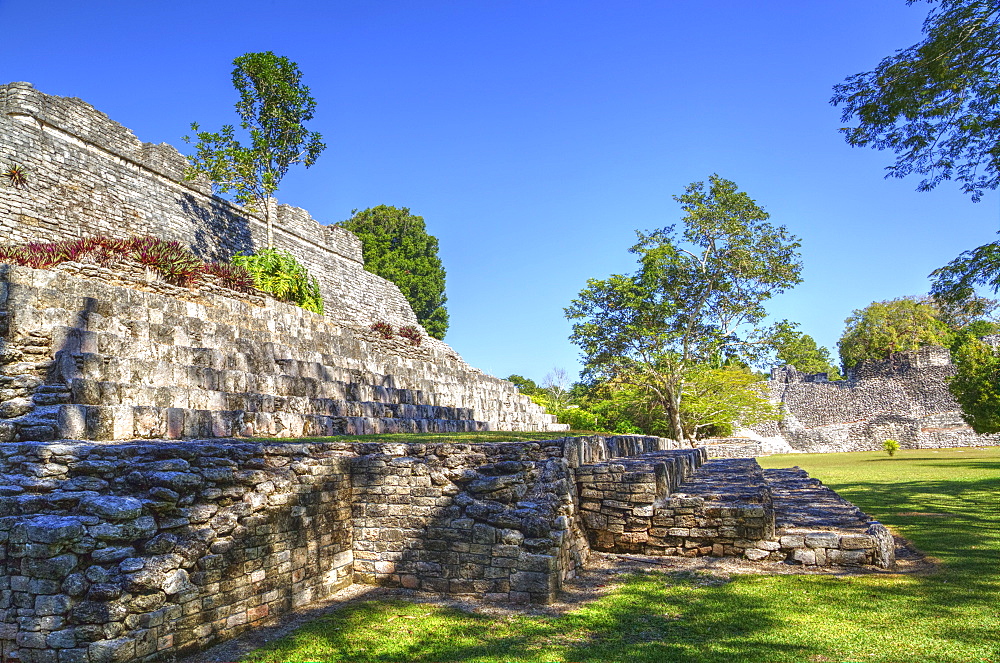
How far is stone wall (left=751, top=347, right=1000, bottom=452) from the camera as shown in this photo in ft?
110

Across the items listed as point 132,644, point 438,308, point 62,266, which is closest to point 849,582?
point 132,644

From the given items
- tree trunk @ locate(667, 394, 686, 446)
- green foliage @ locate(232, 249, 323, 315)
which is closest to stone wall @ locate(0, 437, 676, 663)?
green foliage @ locate(232, 249, 323, 315)

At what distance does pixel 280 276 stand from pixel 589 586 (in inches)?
362

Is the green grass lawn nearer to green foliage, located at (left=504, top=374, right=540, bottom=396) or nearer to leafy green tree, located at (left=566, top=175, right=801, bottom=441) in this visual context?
leafy green tree, located at (left=566, top=175, right=801, bottom=441)

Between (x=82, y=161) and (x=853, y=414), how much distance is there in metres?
44.7

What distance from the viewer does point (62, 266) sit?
25.1ft

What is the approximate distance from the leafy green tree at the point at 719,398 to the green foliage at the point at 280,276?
1900 cm

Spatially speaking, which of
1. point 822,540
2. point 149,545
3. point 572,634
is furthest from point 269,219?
point 822,540

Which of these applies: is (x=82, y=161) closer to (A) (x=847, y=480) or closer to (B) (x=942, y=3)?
(B) (x=942, y=3)

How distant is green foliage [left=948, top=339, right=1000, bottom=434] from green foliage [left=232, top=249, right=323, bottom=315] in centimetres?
1994

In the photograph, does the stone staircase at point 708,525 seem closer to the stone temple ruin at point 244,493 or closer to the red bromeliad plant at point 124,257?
the stone temple ruin at point 244,493

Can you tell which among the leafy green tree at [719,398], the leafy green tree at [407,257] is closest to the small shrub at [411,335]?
the leafy green tree at [719,398]

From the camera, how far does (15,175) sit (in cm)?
1005

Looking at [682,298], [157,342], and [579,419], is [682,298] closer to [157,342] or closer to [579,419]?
[579,419]
